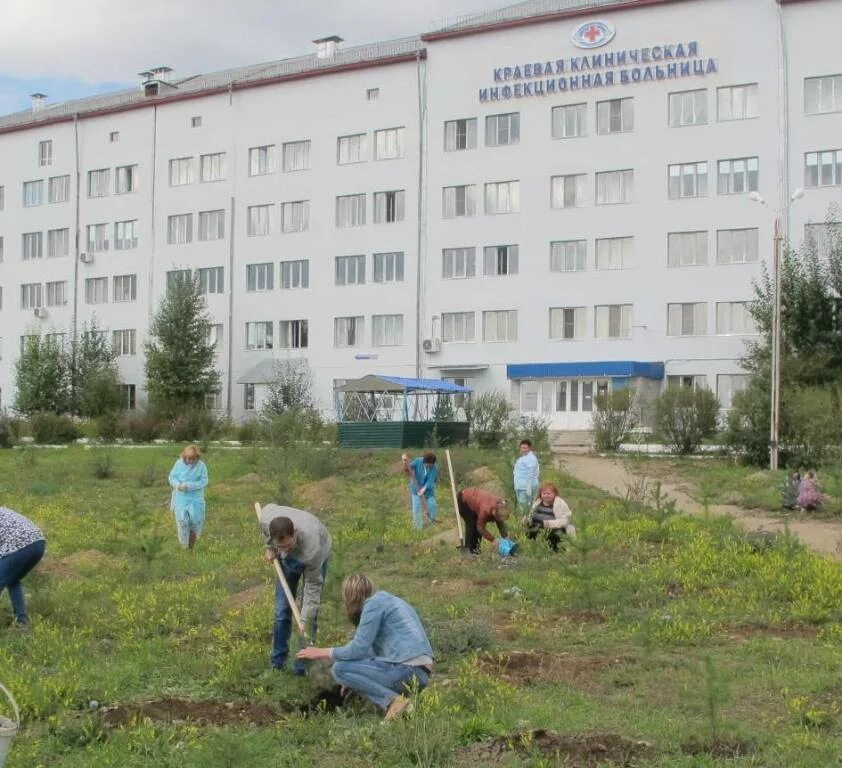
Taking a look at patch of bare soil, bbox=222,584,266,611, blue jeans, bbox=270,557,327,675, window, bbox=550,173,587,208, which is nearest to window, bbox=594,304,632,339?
window, bbox=550,173,587,208

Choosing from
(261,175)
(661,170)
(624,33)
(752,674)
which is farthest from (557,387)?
(752,674)

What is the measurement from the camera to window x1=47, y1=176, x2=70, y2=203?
62969 mm

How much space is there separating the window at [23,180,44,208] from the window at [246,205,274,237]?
45.4 ft

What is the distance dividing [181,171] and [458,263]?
16.4 m

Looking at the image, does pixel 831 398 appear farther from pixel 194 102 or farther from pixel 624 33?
pixel 194 102

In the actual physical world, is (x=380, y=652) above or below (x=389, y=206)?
below

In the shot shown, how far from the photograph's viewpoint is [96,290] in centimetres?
6203

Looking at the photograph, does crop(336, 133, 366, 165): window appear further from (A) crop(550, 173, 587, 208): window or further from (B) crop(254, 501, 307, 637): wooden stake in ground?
(B) crop(254, 501, 307, 637): wooden stake in ground

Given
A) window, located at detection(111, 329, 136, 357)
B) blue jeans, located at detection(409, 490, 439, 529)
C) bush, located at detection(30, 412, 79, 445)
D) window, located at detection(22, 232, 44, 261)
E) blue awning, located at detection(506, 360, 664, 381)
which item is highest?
window, located at detection(22, 232, 44, 261)

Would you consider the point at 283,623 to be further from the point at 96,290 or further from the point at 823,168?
the point at 96,290

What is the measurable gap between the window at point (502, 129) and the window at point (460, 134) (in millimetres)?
627

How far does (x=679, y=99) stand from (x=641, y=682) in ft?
137

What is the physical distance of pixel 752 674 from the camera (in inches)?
336

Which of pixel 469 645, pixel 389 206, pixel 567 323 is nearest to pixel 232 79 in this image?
pixel 389 206
